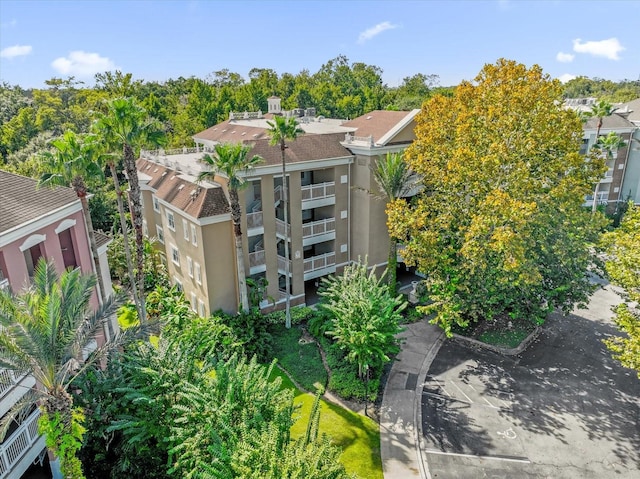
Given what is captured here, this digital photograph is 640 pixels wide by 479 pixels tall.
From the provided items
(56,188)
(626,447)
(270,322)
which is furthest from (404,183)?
(56,188)

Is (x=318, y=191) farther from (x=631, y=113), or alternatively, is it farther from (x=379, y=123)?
(x=631, y=113)

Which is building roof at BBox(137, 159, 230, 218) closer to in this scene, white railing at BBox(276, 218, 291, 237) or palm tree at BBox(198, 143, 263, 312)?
palm tree at BBox(198, 143, 263, 312)

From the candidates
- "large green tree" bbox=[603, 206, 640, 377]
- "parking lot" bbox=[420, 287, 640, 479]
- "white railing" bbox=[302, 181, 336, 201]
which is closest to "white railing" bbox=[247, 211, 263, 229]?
"white railing" bbox=[302, 181, 336, 201]

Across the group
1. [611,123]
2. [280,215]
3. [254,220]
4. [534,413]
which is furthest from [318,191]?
[611,123]

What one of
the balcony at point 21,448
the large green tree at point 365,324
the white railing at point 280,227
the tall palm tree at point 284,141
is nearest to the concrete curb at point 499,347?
the large green tree at point 365,324

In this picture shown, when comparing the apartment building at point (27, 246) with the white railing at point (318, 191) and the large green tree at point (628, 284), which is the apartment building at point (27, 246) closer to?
the white railing at point (318, 191)

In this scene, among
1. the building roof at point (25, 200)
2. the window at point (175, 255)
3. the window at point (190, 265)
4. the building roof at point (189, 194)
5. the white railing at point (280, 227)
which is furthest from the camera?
the window at point (175, 255)
